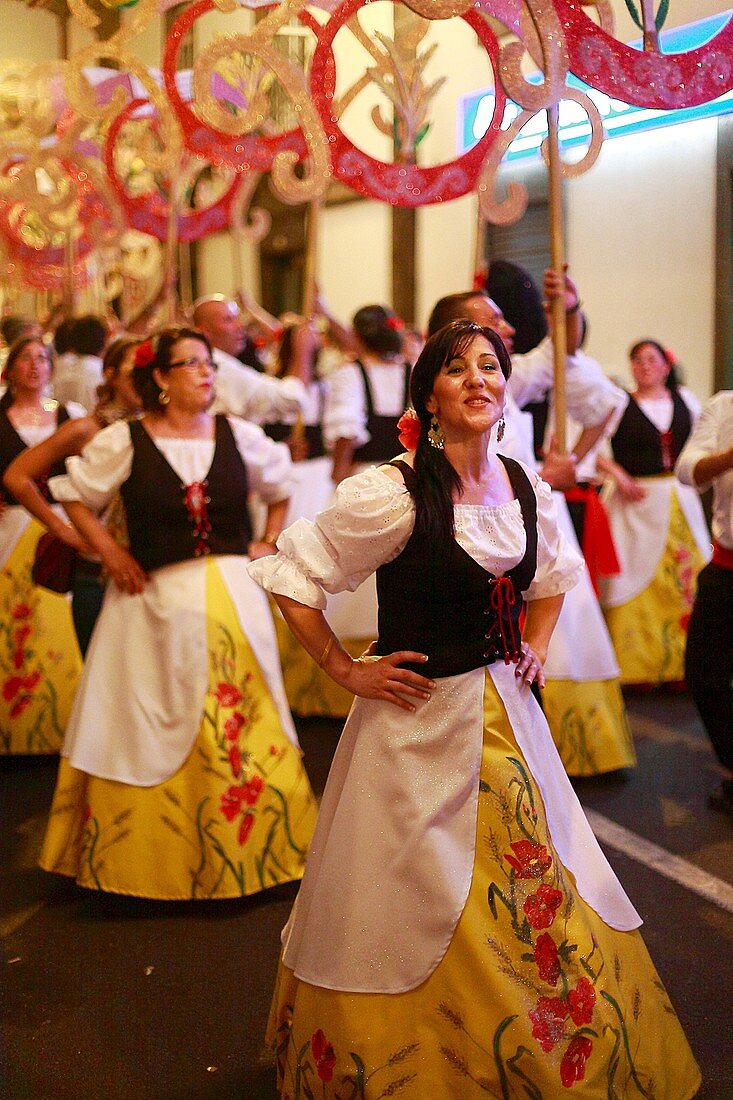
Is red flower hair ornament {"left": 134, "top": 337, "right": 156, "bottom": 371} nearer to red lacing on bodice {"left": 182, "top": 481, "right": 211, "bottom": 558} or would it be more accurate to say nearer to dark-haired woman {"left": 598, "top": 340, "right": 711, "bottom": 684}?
red lacing on bodice {"left": 182, "top": 481, "right": 211, "bottom": 558}

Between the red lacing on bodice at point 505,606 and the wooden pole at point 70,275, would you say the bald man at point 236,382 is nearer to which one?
the wooden pole at point 70,275

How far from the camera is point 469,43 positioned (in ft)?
21.3

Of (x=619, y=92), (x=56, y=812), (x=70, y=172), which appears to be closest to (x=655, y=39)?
(x=619, y=92)

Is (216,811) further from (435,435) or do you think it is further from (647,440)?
(647,440)

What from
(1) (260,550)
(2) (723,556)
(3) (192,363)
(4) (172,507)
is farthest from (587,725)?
(3) (192,363)

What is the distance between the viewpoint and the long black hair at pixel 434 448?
6.88 feet

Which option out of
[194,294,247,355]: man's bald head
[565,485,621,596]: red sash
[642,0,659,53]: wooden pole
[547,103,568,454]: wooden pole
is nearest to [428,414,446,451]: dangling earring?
[547,103,568,454]: wooden pole

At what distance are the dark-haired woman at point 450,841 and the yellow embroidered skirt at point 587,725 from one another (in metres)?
1.92

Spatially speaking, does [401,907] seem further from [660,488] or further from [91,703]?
[660,488]

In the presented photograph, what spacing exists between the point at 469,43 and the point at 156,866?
491 cm

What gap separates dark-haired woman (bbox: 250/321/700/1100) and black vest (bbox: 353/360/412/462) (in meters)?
2.92

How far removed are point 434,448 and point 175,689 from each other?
1389mm

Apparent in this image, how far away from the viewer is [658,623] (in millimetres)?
5609

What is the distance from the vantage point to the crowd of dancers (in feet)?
6.73
